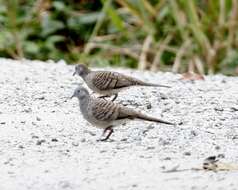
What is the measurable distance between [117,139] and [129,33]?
5.50 metres

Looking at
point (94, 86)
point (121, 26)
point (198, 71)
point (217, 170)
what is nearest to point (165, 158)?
point (217, 170)

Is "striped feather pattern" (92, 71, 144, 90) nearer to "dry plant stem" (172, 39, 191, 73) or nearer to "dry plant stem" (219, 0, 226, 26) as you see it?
"dry plant stem" (172, 39, 191, 73)

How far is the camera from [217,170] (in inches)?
227

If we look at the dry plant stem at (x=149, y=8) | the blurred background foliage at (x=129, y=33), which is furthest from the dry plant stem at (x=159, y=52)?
the dry plant stem at (x=149, y=8)

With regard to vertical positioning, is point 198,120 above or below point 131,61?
above

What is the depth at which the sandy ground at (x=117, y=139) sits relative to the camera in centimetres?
562

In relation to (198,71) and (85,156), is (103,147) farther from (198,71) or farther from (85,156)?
(198,71)

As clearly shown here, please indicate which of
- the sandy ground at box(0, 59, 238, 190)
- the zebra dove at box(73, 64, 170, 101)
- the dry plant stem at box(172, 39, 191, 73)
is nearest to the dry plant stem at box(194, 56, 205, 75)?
the dry plant stem at box(172, 39, 191, 73)

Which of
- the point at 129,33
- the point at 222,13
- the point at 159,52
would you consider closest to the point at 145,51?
the point at 159,52

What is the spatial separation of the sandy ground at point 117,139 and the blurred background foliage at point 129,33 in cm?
232

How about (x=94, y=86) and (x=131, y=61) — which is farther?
(x=131, y=61)

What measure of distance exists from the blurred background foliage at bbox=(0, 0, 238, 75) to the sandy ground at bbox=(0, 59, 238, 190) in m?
2.32

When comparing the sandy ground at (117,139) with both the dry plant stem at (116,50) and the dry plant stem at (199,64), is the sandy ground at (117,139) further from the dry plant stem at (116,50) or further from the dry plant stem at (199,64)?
the dry plant stem at (116,50)

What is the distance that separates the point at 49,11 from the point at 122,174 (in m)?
8.16
